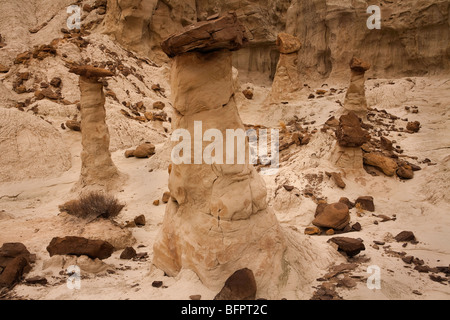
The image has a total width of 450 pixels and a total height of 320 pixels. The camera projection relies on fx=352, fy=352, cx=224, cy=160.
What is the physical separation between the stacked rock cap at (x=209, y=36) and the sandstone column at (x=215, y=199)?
0.01 metres

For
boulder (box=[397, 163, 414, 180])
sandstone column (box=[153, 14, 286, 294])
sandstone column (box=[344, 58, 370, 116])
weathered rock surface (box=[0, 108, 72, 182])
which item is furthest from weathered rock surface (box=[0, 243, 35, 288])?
sandstone column (box=[344, 58, 370, 116])

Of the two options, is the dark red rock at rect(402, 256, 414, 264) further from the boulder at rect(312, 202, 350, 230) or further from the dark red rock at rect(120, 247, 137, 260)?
the dark red rock at rect(120, 247, 137, 260)

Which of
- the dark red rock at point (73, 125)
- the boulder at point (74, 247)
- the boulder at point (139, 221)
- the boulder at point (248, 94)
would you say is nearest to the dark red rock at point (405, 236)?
the boulder at point (74, 247)

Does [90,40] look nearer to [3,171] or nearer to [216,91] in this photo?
[3,171]

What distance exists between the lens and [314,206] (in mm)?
6590

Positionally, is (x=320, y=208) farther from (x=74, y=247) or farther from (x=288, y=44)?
(x=288, y=44)

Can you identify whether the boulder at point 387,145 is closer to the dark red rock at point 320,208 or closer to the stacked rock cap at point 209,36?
the dark red rock at point 320,208

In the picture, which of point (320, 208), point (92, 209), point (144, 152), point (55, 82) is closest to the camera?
point (92, 209)

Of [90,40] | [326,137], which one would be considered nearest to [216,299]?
[326,137]

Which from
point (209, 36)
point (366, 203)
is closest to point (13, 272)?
point (209, 36)

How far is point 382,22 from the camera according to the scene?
14.3m

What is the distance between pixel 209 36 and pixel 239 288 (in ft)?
7.59

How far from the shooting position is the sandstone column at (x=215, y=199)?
3475mm

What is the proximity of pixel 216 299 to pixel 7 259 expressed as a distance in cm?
253
